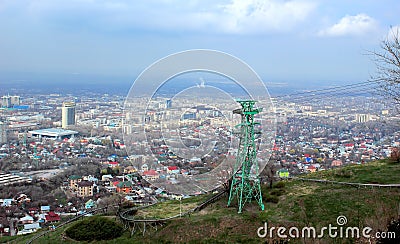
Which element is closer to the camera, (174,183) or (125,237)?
(125,237)

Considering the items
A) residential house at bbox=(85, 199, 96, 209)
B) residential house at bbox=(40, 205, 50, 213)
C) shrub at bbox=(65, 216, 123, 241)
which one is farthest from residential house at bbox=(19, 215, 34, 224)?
shrub at bbox=(65, 216, 123, 241)

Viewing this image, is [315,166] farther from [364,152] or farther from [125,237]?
[125,237]

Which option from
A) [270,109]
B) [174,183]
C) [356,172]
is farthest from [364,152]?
[174,183]

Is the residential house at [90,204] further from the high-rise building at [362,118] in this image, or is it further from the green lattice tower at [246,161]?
the high-rise building at [362,118]

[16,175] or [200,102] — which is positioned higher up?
[200,102]

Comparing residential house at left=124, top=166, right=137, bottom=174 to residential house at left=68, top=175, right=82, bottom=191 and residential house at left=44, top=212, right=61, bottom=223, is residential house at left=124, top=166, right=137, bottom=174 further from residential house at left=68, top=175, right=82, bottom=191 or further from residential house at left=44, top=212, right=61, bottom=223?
residential house at left=44, top=212, right=61, bottom=223

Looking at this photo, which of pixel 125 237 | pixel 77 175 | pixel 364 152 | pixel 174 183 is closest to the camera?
pixel 125 237

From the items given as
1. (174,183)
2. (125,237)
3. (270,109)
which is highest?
(270,109)
